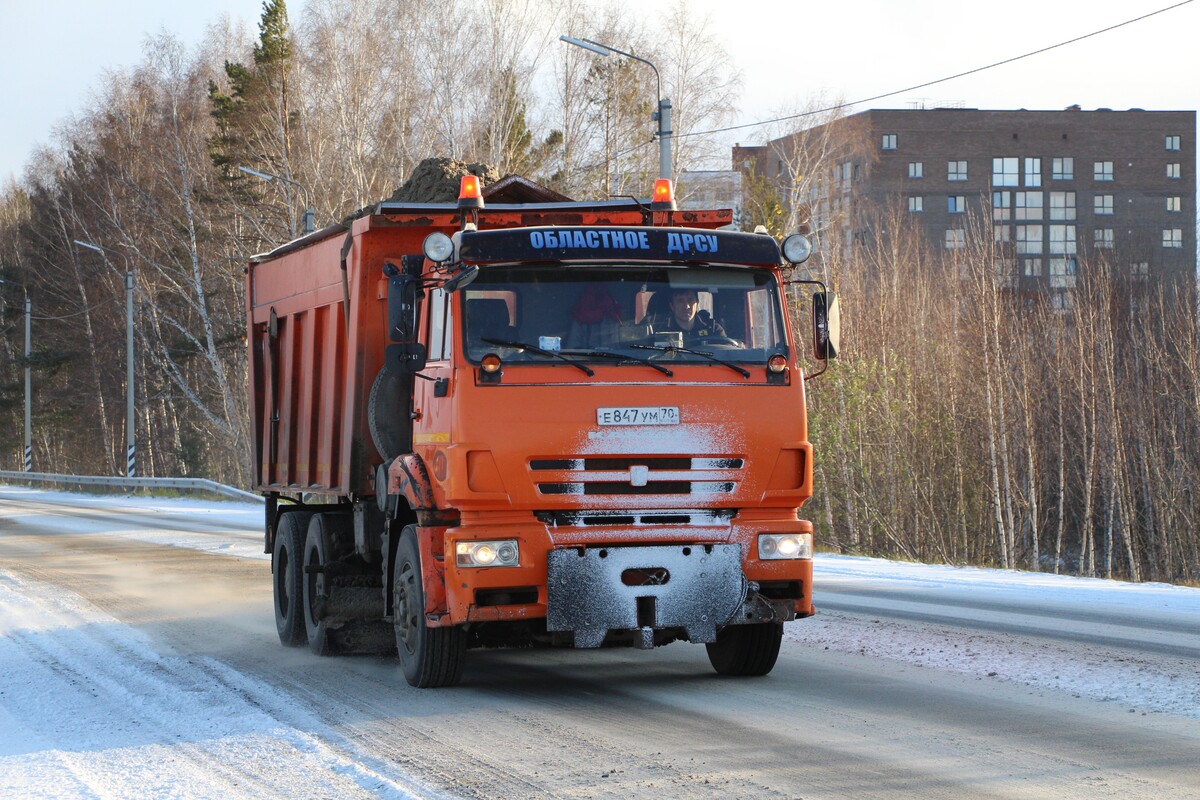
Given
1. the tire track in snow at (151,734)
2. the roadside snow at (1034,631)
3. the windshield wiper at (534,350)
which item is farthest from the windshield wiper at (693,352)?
the tire track in snow at (151,734)

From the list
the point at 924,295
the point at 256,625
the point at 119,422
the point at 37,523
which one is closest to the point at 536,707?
the point at 256,625

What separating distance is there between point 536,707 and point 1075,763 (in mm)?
2847

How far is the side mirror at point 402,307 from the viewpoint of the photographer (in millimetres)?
8188

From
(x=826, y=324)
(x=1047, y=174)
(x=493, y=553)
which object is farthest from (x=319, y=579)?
(x=1047, y=174)

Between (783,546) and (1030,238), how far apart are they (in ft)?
295

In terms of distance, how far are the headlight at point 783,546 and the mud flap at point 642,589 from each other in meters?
0.17

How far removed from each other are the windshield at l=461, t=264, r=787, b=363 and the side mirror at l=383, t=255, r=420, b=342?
18.5 inches

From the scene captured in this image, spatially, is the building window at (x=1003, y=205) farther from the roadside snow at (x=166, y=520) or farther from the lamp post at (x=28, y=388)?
the roadside snow at (x=166, y=520)

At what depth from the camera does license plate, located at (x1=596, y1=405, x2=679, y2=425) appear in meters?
7.62

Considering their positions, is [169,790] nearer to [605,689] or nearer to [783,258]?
[605,689]

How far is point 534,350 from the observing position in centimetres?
777

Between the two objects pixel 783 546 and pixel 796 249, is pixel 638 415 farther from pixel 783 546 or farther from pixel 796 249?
pixel 796 249

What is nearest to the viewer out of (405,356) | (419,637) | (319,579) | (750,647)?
(405,356)

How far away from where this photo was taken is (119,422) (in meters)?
62.2
